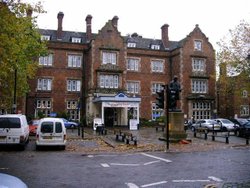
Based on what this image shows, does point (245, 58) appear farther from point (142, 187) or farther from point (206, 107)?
point (142, 187)

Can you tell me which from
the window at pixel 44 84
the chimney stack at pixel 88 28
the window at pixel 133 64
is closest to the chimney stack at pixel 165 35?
the window at pixel 133 64

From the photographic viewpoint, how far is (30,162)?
15172 mm

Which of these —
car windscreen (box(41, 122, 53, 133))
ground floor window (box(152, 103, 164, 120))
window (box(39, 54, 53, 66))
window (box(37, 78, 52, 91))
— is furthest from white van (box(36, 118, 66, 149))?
ground floor window (box(152, 103, 164, 120))

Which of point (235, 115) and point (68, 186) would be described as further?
point (235, 115)

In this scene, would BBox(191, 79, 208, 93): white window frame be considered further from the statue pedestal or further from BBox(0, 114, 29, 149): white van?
BBox(0, 114, 29, 149): white van

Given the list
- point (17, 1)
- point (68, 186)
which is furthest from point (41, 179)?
point (17, 1)

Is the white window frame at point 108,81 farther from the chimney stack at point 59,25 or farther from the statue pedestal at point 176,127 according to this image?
the statue pedestal at point 176,127

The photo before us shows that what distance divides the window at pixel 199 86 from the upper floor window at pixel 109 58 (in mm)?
12744

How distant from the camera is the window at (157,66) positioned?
54.9 meters

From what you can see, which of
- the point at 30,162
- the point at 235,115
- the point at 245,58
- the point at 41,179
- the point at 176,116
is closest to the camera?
the point at 41,179

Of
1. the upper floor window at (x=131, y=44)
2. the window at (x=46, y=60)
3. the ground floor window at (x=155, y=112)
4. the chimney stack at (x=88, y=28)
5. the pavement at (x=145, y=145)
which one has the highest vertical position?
the chimney stack at (x=88, y=28)

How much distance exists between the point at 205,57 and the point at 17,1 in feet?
124

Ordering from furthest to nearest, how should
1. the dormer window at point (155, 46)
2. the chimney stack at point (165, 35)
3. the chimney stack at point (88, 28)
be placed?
1. the chimney stack at point (165, 35)
2. the dormer window at point (155, 46)
3. the chimney stack at point (88, 28)

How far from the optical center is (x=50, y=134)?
67.4 ft
